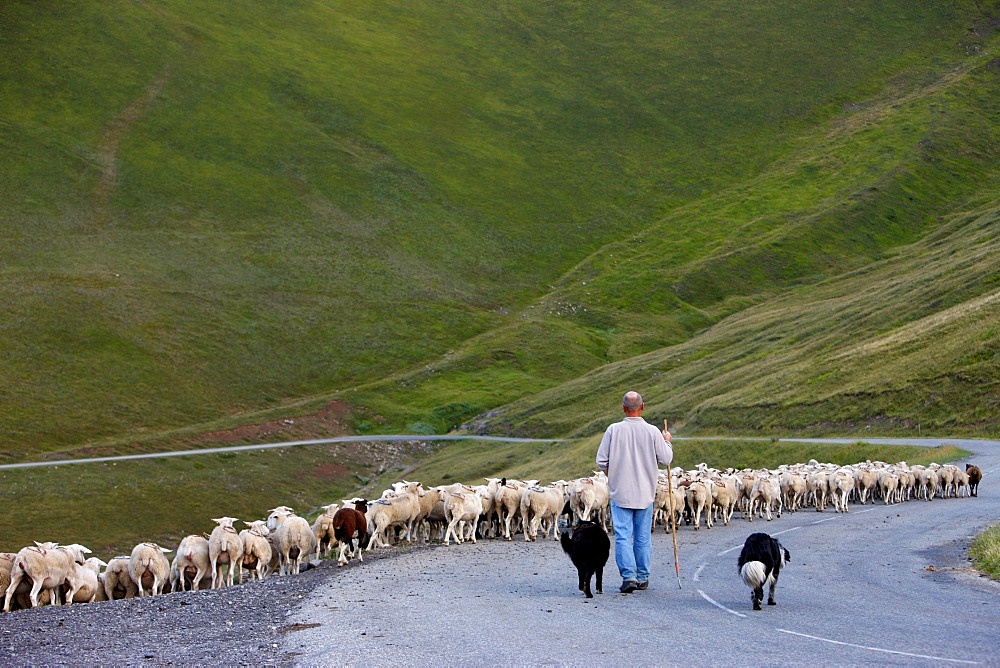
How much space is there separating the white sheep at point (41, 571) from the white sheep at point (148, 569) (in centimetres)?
120

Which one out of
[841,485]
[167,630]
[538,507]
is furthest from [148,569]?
[841,485]

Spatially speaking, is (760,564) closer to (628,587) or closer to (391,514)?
(628,587)

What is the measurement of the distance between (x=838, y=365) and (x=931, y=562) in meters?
40.0

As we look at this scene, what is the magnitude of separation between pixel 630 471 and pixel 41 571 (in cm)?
1140

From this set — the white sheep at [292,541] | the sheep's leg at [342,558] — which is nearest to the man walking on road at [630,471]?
the sheep's leg at [342,558]

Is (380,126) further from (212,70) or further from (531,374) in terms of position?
(531,374)

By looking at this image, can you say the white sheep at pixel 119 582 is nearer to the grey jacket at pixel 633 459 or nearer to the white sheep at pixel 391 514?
the white sheep at pixel 391 514

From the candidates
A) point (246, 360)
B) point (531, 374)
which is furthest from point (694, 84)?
point (246, 360)

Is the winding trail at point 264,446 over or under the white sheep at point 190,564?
over

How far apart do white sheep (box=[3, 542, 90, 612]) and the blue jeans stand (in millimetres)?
10732

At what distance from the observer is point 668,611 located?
14.9 meters

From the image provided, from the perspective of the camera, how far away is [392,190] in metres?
140

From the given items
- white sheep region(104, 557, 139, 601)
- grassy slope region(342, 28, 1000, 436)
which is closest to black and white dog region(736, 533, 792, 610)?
white sheep region(104, 557, 139, 601)

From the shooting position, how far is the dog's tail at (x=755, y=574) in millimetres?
14867
